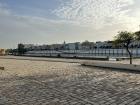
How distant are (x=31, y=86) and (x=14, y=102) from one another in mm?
3447

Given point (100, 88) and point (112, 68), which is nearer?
point (100, 88)

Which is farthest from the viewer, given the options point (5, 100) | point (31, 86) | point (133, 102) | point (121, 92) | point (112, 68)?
point (112, 68)

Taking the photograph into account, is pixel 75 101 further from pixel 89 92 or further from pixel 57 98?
pixel 89 92

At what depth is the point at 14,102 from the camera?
8820 mm

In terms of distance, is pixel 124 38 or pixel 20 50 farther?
pixel 20 50

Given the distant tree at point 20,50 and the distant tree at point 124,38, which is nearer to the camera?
the distant tree at point 124,38

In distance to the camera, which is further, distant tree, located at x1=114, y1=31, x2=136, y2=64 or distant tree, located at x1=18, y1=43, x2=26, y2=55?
distant tree, located at x1=18, y1=43, x2=26, y2=55

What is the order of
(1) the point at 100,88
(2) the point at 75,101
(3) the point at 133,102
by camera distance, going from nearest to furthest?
(3) the point at 133,102
(2) the point at 75,101
(1) the point at 100,88

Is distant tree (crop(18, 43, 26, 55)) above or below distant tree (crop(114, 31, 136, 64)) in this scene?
below

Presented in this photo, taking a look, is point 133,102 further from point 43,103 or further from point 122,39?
point 122,39

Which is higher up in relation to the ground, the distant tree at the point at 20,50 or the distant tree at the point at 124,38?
the distant tree at the point at 124,38

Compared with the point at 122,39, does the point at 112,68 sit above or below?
below

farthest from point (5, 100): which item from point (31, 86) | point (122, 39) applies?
point (122, 39)

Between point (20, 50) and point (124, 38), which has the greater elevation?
point (124, 38)
